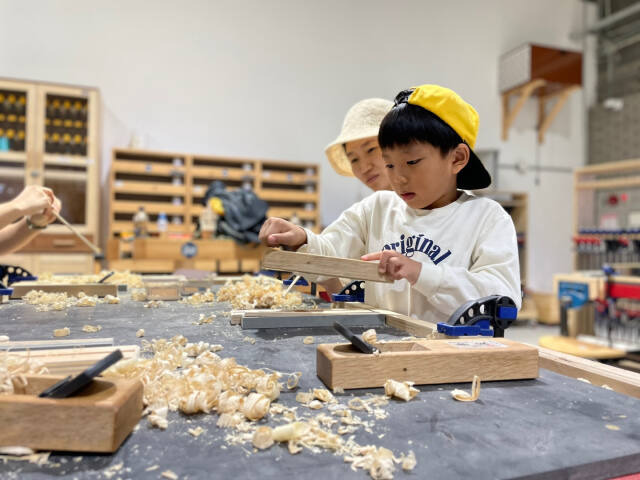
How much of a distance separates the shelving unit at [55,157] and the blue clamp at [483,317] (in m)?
3.91

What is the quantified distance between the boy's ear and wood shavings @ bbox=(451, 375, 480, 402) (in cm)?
69

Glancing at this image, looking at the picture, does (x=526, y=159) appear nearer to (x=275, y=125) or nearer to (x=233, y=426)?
A: (x=275, y=125)

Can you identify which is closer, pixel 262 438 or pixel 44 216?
pixel 262 438

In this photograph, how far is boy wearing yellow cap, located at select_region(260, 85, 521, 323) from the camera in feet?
3.45

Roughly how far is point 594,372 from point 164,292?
1293mm

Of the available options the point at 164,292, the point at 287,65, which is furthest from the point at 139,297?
the point at 287,65

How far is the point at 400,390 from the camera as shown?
0.59 metres

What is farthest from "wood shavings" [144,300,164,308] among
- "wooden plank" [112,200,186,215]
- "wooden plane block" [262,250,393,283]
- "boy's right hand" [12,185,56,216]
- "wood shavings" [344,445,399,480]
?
"wooden plank" [112,200,186,215]

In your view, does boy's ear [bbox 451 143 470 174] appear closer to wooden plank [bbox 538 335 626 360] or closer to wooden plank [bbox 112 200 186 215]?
wooden plank [bbox 538 335 626 360]

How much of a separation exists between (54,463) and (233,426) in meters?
0.18

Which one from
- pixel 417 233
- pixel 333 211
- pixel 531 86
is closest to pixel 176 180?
pixel 333 211

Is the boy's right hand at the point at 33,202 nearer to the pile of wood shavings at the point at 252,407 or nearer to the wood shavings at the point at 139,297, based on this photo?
the wood shavings at the point at 139,297

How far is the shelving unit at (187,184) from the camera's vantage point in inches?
169

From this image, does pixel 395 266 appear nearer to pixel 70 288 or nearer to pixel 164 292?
pixel 164 292
